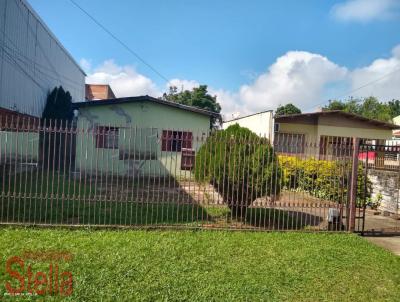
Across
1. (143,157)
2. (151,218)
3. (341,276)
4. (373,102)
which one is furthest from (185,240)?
(373,102)

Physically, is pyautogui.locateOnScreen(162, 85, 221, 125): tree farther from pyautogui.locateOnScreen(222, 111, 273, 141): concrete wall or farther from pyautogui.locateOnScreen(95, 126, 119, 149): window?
pyautogui.locateOnScreen(95, 126, 119, 149): window

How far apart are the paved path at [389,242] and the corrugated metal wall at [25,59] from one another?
12.1m

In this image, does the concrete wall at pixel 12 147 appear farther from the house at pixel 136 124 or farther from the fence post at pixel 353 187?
the fence post at pixel 353 187

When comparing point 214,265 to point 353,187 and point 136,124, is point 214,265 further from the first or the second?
point 136,124

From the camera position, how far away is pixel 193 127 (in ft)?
54.9

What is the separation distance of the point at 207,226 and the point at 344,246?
2.55 m

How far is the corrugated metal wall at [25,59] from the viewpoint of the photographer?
41.2 ft

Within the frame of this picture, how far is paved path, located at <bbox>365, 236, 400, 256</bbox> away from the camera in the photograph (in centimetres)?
655

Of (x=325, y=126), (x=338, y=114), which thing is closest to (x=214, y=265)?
(x=325, y=126)

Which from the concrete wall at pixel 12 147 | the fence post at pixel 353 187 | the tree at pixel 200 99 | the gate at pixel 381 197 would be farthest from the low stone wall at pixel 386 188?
the tree at pixel 200 99

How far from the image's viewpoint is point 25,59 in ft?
49.6

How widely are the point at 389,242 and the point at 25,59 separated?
14.9 meters

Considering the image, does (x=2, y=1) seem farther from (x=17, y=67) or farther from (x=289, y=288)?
(x=289, y=288)

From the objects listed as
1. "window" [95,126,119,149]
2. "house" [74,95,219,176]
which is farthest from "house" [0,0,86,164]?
"house" [74,95,219,176]
